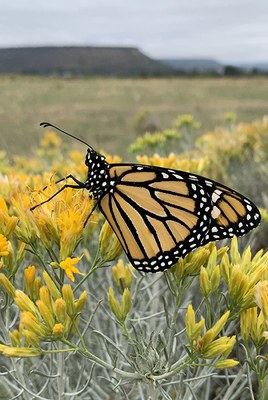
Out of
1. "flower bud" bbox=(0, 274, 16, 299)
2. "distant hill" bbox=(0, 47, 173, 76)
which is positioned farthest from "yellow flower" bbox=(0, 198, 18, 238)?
"distant hill" bbox=(0, 47, 173, 76)

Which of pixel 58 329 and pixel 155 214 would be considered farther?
pixel 155 214

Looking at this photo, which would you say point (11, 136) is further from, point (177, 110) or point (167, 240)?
point (167, 240)

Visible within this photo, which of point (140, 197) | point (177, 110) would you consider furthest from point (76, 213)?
point (177, 110)

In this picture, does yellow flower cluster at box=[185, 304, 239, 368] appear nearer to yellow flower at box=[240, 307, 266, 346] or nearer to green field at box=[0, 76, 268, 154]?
yellow flower at box=[240, 307, 266, 346]

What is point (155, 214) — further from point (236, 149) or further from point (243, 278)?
point (236, 149)

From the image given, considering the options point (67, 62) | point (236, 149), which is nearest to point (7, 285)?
point (236, 149)

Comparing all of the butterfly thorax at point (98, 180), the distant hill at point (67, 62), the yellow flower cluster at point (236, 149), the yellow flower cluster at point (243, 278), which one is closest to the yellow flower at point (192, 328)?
the yellow flower cluster at point (243, 278)
